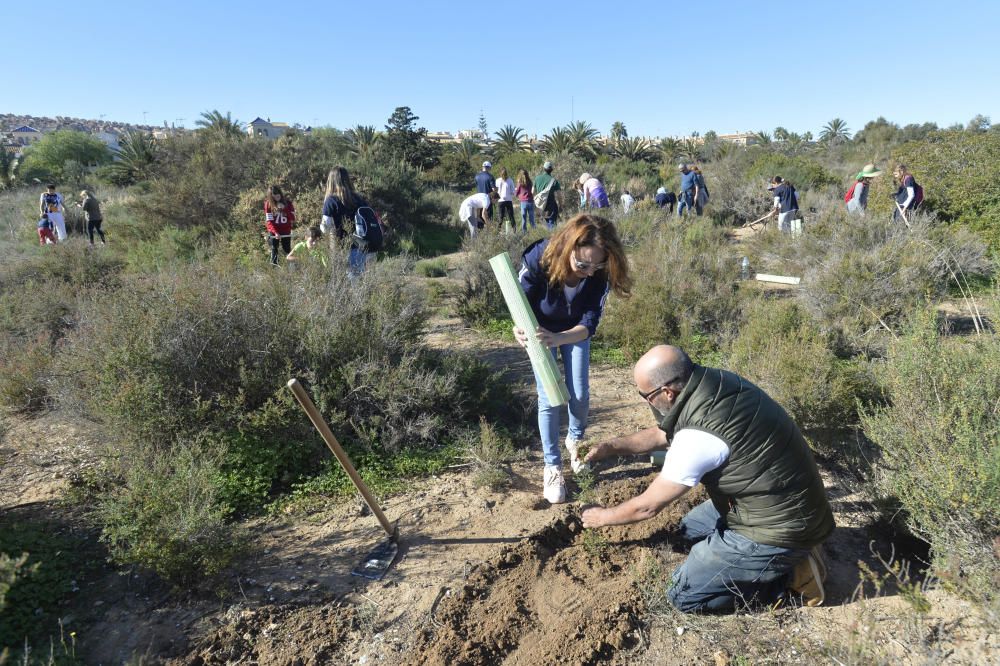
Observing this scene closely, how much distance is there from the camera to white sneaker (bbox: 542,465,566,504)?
3334 mm

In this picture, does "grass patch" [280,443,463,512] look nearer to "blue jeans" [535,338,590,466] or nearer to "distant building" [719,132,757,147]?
"blue jeans" [535,338,590,466]

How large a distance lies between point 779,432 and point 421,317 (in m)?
3.23

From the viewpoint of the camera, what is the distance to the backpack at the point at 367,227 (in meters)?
5.72

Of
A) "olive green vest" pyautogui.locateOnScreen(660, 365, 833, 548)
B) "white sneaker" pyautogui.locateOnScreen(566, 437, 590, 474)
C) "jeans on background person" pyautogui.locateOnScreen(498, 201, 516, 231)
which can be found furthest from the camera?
"jeans on background person" pyautogui.locateOnScreen(498, 201, 516, 231)

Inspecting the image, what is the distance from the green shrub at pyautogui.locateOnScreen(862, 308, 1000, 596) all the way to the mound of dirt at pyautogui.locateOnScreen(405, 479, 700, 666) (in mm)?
1190

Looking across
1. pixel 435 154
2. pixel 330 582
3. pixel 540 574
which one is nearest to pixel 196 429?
pixel 330 582

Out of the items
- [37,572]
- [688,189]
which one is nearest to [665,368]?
[37,572]

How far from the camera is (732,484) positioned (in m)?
2.36

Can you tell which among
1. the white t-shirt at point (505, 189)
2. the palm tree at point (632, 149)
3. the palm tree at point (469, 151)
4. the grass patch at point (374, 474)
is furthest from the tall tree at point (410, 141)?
the grass patch at point (374, 474)

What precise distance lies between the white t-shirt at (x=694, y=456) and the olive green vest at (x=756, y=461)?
0.03 m

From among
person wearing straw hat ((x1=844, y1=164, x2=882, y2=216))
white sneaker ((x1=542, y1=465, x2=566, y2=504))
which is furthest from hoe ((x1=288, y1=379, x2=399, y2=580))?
person wearing straw hat ((x1=844, y1=164, x2=882, y2=216))

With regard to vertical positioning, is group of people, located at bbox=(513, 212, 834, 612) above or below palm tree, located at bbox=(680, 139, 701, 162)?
below

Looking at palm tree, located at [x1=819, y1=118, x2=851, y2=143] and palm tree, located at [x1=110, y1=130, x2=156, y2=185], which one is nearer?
palm tree, located at [x1=110, y1=130, x2=156, y2=185]

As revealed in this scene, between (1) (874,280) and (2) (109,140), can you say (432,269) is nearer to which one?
(1) (874,280)
